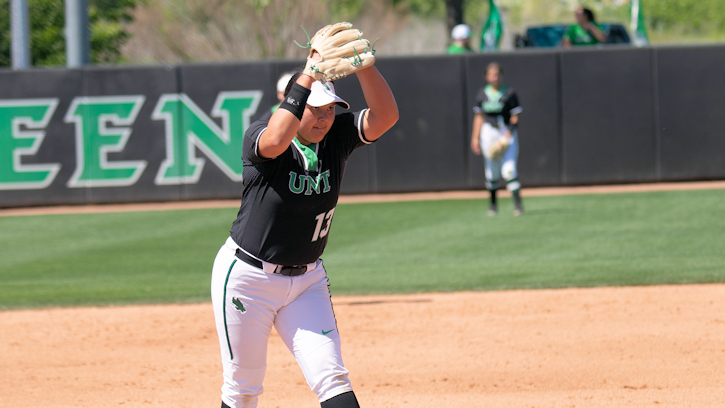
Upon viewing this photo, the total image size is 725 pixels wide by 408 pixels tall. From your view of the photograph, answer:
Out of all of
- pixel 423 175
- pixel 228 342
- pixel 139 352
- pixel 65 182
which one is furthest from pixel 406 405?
pixel 65 182

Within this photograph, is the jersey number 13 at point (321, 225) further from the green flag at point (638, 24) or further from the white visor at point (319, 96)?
the green flag at point (638, 24)

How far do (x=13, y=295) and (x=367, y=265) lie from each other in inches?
144

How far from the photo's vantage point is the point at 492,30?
54.0 feet

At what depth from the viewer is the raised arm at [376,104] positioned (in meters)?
3.39

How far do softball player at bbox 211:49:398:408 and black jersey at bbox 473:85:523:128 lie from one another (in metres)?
8.32

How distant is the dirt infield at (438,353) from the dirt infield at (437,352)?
0.01 m

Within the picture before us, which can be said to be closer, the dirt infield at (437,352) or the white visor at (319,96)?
the white visor at (319,96)

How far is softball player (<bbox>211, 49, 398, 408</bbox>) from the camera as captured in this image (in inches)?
128

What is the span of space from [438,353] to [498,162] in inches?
258

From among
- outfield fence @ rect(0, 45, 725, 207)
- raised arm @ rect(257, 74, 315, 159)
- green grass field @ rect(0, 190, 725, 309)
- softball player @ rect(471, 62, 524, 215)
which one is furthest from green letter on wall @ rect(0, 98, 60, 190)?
raised arm @ rect(257, 74, 315, 159)

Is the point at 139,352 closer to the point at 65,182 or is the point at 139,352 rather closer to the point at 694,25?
the point at 65,182

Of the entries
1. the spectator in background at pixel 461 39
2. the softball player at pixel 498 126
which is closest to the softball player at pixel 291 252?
the softball player at pixel 498 126

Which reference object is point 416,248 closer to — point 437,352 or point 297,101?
point 437,352

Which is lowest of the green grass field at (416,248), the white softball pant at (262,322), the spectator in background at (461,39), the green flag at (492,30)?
the green grass field at (416,248)
